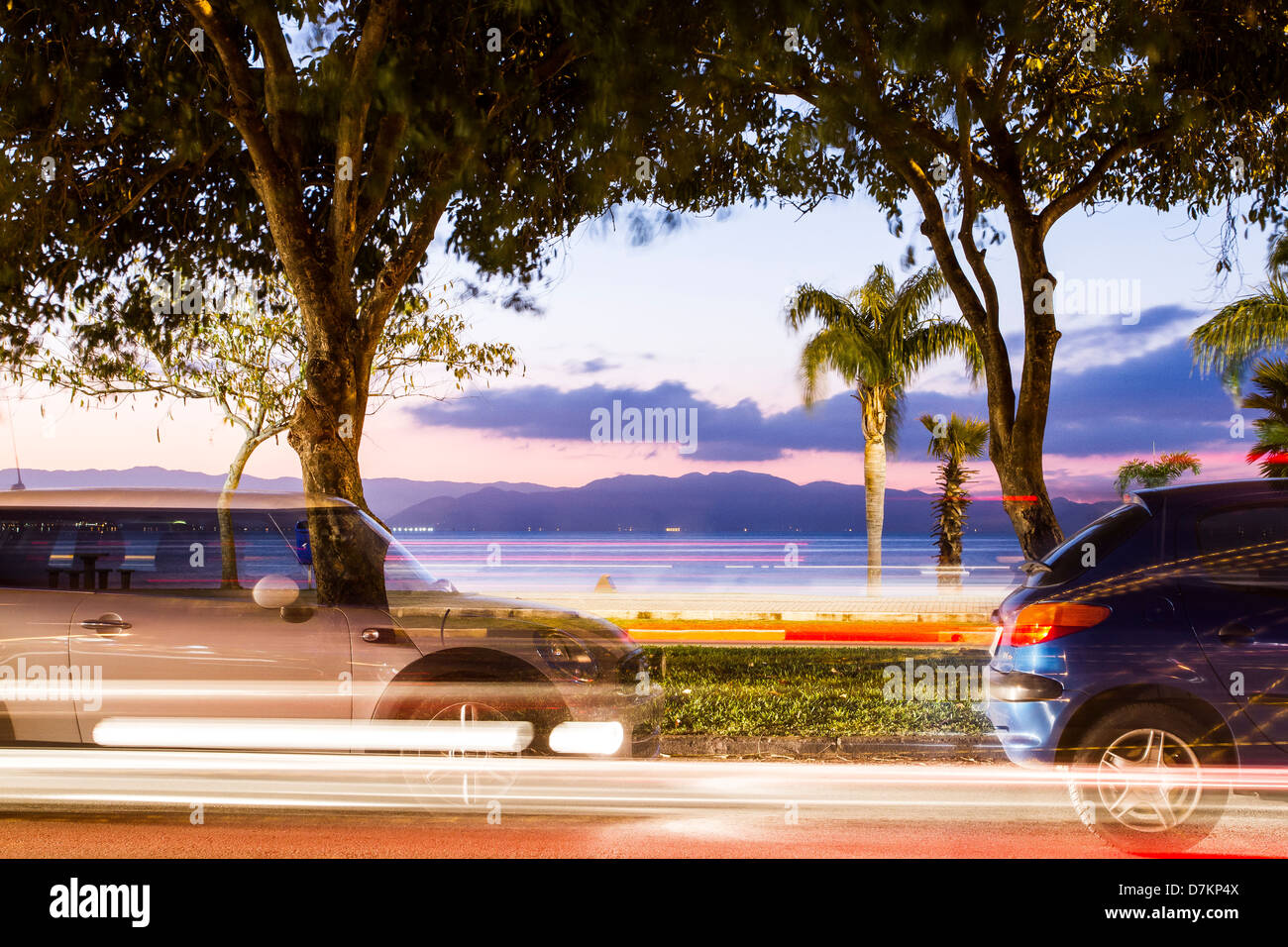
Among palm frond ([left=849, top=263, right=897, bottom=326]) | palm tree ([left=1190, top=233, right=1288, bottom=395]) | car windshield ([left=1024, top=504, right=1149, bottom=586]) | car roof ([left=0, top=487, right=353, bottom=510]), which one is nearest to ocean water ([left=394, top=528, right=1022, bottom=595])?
palm frond ([left=849, top=263, right=897, bottom=326])

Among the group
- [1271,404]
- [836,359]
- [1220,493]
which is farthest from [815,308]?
[1220,493]

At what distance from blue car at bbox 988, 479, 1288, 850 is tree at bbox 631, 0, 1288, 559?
4064 millimetres

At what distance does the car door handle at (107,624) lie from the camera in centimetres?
576

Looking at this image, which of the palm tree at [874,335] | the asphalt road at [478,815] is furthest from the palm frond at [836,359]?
the asphalt road at [478,815]

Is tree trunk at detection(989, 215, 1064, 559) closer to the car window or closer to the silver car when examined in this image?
the car window

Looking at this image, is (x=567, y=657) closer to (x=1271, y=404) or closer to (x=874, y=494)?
(x=1271, y=404)

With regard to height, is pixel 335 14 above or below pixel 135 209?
above

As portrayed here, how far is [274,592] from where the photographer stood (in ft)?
18.5

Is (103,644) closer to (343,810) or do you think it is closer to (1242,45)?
(343,810)

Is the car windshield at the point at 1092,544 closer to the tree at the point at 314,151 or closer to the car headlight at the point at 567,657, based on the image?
the car headlight at the point at 567,657

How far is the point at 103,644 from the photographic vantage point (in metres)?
5.75

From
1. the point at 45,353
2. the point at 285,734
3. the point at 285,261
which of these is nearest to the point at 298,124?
the point at 285,261

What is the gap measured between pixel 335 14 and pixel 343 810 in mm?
7137

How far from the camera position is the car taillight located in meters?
5.23
